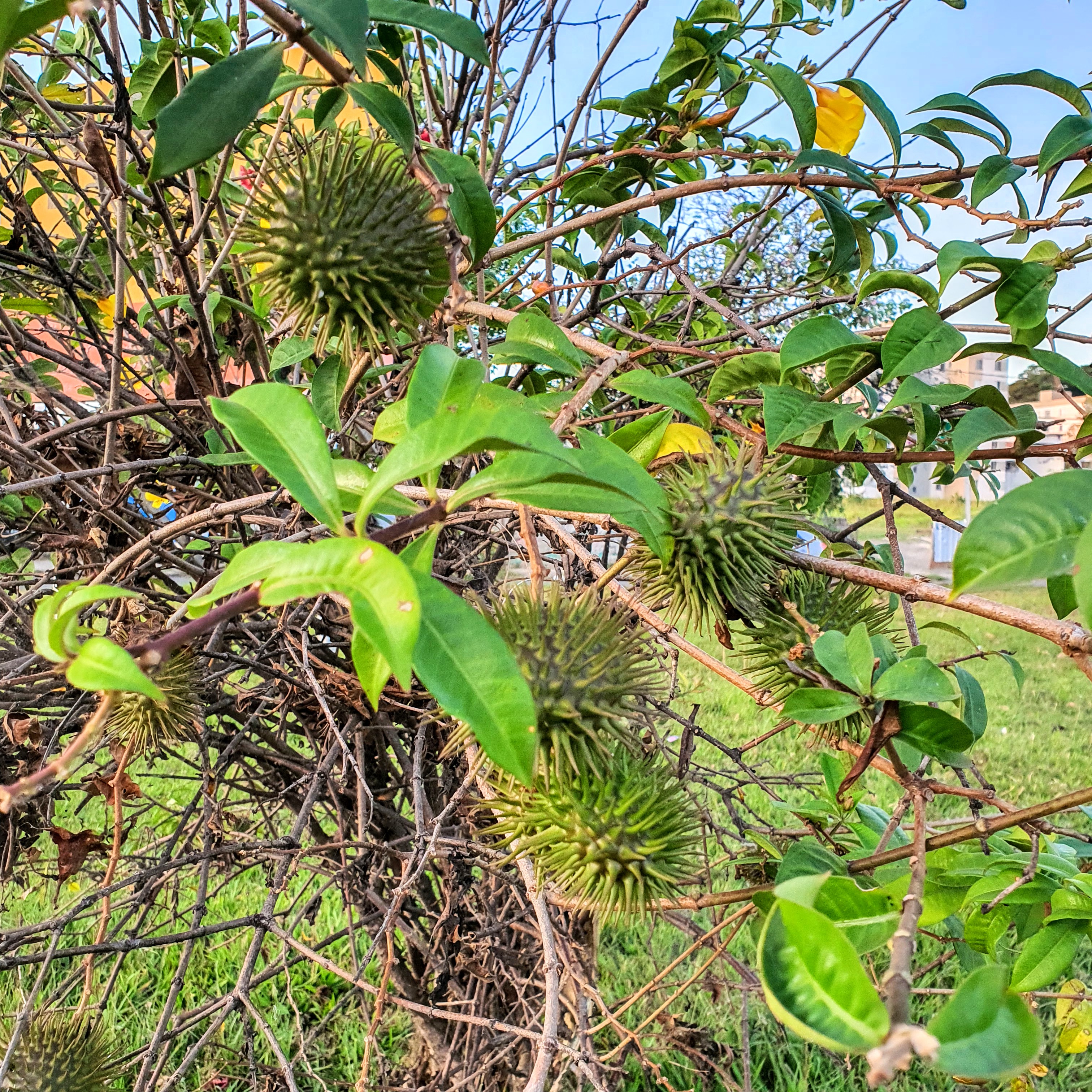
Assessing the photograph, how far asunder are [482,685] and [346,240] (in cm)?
66

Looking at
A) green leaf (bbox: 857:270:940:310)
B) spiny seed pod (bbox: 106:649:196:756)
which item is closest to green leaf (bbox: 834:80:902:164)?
green leaf (bbox: 857:270:940:310)

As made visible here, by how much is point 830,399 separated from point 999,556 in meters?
0.59

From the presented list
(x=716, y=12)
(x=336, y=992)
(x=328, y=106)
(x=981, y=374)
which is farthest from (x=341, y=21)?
(x=336, y=992)

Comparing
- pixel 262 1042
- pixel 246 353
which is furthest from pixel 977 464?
pixel 262 1042

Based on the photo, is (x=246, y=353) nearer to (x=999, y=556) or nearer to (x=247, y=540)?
(x=247, y=540)

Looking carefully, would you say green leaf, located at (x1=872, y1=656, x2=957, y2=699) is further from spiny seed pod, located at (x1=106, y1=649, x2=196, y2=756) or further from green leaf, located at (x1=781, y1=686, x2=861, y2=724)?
spiny seed pod, located at (x1=106, y1=649, x2=196, y2=756)

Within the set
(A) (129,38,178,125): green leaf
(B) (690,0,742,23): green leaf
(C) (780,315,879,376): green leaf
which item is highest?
(A) (129,38,178,125): green leaf

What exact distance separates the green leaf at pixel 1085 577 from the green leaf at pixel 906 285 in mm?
602

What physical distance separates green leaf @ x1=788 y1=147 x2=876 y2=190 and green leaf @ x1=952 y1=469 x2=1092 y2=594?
29.3 inches

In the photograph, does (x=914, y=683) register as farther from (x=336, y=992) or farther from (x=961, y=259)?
(x=336, y=992)

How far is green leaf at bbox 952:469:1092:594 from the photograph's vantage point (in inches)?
22.8

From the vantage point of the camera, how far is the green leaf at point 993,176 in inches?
47.3

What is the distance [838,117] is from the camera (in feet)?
5.30

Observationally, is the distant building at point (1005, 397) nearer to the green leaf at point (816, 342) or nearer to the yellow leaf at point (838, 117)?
the green leaf at point (816, 342)
